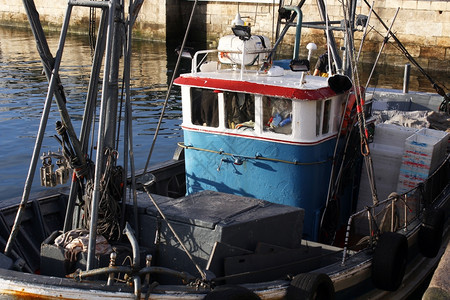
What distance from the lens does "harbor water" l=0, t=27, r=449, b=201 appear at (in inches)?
618

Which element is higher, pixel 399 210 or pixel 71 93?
pixel 399 210

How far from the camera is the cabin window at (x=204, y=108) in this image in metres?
8.19

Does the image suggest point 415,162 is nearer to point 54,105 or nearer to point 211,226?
point 211,226

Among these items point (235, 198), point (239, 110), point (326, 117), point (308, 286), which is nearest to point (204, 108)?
point (239, 110)

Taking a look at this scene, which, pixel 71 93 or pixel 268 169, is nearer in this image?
pixel 268 169

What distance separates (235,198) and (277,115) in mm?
1550

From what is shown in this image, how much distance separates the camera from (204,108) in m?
8.27

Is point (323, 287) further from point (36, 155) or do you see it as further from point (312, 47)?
point (312, 47)

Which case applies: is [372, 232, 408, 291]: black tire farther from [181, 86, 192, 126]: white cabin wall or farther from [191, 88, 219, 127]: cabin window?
[181, 86, 192, 126]: white cabin wall

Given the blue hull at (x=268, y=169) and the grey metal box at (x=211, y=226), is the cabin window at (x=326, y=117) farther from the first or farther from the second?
the grey metal box at (x=211, y=226)

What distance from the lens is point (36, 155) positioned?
5.93 m

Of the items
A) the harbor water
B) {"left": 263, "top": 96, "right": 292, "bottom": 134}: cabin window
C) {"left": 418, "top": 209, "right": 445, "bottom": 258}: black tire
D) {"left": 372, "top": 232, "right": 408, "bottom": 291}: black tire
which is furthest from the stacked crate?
the harbor water

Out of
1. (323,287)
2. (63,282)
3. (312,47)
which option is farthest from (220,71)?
(63,282)

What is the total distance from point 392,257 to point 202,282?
248 cm
